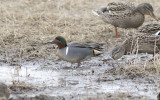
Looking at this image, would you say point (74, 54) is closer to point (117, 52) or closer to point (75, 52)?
point (75, 52)

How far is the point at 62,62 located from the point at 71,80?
1337mm

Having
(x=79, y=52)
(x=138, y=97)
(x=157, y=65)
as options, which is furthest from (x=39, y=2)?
(x=138, y=97)

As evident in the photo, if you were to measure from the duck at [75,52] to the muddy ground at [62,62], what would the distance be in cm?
18

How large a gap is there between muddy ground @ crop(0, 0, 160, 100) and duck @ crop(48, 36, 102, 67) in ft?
0.60

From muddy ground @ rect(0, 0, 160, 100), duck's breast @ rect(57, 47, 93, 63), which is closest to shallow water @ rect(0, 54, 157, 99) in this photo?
muddy ground @ rect(0, 0, 160, 100)

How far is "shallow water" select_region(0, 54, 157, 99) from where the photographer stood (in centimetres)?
557

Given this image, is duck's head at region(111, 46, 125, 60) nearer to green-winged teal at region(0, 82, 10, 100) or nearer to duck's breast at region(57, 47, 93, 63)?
duck's breast at region(57, 47, 93, 63)

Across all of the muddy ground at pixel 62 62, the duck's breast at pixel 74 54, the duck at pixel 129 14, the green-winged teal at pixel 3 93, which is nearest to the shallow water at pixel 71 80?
the muddy ground at pixel 62 62

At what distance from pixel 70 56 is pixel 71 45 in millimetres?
258

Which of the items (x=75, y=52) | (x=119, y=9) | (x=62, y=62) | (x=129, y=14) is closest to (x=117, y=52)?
(x=75, y=52)

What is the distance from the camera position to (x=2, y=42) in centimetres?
850

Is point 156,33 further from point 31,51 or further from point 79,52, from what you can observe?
point 31,51

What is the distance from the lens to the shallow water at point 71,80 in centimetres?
557

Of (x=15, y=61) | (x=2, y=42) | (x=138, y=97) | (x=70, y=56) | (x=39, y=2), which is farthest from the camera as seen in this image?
(x=39, y=2)
